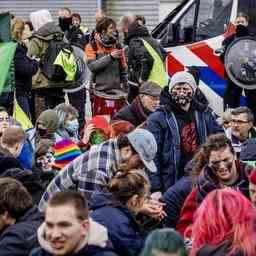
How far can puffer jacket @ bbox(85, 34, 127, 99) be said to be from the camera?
14219 millimetres

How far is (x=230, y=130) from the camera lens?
34.6ft

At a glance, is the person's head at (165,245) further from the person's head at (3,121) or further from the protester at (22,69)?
the protester at (22,69)

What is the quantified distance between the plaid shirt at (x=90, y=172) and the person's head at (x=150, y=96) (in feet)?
11.2

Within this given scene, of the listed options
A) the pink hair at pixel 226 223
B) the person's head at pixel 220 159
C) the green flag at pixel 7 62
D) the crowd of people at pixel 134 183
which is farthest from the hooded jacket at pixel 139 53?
the pink hair at pixel 226 223

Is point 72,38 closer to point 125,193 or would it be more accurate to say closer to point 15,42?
point 15,42

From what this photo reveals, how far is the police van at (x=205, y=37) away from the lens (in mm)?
15609

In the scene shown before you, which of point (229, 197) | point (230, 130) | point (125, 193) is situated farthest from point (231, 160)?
point (230, 130)

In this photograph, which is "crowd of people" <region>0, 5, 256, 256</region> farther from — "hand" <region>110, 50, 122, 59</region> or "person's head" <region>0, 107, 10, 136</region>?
"hand" <region>110, 50, 122, 59</region>

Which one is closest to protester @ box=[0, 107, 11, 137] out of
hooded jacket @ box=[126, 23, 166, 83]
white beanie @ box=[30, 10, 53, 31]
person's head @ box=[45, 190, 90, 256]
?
white beanie @ box=[30, 10, 53, 31]

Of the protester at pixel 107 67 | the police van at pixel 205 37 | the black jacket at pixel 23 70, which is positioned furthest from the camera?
the police van at pixel 205 37

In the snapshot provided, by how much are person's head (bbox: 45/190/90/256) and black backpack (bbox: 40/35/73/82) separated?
871 centimetres

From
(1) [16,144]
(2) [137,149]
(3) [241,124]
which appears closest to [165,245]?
(2) [137,149]

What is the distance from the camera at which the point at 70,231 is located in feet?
18.1

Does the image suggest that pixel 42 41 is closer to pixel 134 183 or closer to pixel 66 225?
pixel 134 183
